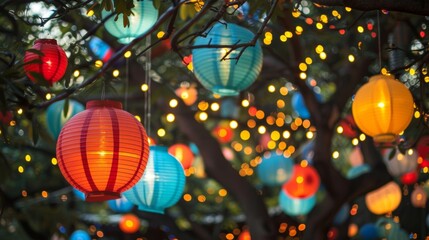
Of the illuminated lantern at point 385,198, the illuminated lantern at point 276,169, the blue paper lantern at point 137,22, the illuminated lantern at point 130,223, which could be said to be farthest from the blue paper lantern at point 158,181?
the illuminated lantern at point 130,223

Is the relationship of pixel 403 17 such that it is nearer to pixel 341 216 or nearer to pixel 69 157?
pixel 69 157

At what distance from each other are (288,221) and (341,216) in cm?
108

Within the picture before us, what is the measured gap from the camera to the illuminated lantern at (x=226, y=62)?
4789 mm

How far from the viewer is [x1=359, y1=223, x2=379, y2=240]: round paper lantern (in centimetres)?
907

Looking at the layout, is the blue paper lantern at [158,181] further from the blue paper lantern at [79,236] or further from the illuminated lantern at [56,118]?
the blue paper lantern at [79,236]

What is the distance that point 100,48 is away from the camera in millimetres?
6867

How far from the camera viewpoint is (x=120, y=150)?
390cm

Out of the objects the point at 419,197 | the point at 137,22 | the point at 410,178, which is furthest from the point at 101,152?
the point at 419,197

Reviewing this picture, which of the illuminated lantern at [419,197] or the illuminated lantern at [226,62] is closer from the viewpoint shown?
the illuminated lantern at [226,62]

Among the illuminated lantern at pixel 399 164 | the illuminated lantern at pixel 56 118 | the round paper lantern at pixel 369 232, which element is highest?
the illuminated lantern at pixel 56 118

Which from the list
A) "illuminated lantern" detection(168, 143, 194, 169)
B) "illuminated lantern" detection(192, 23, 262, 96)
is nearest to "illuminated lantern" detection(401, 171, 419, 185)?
"illuminated lantern" detection(168, 143, 194, 169)

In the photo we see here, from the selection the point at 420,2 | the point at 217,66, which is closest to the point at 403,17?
the point at 217,66

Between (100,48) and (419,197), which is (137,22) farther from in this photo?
(419,197)

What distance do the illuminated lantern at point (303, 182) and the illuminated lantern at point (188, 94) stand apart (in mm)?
1315
